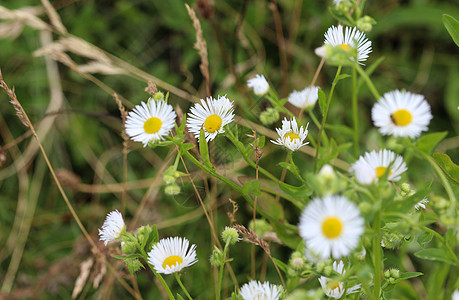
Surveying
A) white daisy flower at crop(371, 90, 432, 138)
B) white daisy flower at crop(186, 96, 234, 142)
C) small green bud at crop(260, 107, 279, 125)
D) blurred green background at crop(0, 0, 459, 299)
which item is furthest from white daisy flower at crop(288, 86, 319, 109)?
blurred green background at crop(0, 0, 459, 299)

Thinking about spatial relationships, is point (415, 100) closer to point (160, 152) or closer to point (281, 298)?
point (281, 298)

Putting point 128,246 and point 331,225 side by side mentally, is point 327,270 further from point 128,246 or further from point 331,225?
point 128,246

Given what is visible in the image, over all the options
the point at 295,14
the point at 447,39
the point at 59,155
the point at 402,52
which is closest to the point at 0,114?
the point at 59,155

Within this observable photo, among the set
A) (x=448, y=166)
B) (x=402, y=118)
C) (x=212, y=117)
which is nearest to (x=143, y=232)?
(x=212, y=117)

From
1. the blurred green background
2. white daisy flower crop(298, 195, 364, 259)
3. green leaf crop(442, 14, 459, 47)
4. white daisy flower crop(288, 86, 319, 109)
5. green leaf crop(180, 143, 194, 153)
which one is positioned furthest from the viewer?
the blurred green background

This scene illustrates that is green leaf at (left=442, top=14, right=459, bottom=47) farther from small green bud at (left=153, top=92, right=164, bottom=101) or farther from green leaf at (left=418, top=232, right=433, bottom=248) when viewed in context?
small green bud at (left=153, top=92, right=164, bottom=101)

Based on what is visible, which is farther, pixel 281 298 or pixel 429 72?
pixel 429 72

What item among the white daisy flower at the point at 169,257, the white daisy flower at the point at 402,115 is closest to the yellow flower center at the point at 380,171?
the white daisy flower at the point at 402,115
